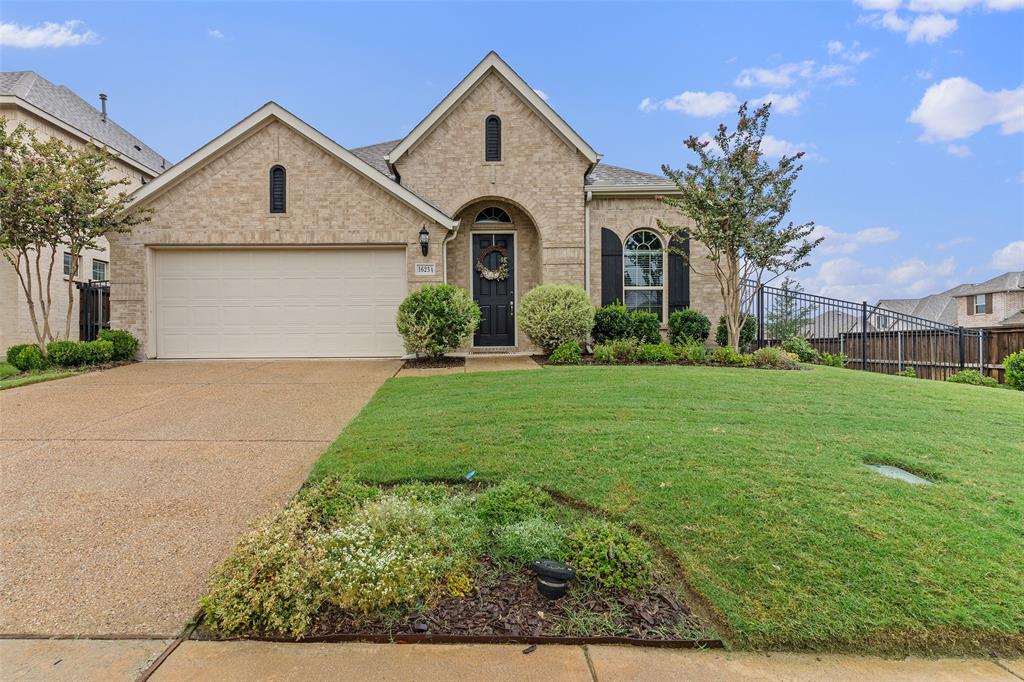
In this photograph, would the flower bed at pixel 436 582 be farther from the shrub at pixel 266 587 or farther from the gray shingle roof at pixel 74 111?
the gray shingle roof at pixel 74 111

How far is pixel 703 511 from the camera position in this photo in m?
3.21

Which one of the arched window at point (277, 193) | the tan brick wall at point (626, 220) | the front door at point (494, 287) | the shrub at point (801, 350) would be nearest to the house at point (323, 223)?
the arched window at point (277, 193)

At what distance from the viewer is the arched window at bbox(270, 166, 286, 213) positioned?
10.7m

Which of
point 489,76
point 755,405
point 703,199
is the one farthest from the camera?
point 489,76

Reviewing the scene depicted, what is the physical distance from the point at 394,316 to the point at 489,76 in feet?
20.7

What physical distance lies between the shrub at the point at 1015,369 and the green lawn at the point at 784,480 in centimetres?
523

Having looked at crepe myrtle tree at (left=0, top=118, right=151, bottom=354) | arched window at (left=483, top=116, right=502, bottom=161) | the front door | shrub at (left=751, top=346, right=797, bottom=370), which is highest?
arched window at (left=483, top=116, right=502, bottom=161)

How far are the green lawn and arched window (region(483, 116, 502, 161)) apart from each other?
7.44m

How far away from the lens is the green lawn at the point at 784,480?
2521 millimetres

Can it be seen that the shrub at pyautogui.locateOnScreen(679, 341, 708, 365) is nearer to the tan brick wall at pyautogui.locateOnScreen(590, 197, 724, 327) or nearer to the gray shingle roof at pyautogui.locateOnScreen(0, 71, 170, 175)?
the tan brick wall at pyautogui.locateOnScreen(590, 197, 724, 327)

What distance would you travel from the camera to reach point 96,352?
9688mm

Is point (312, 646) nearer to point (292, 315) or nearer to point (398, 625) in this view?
point (398, 625)

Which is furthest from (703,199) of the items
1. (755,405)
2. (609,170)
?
(755,405)

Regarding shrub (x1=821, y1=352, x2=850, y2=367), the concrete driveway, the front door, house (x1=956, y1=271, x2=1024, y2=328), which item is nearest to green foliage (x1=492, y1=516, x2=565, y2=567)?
the concrete driveway
